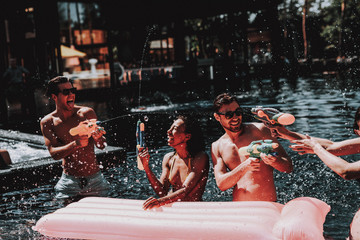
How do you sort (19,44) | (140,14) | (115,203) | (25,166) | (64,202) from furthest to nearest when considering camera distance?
(19,44) < (140,14) < (25,166) < (64,202) < (115,203)

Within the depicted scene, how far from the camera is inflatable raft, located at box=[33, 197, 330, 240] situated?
3307mm

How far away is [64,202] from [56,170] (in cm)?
176

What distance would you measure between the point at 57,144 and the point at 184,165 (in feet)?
4.72

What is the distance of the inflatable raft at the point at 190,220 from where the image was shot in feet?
10.8

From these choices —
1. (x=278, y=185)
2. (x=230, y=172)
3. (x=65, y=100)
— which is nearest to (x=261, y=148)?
(x=230, y=172)

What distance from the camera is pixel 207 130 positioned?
10.7 metres

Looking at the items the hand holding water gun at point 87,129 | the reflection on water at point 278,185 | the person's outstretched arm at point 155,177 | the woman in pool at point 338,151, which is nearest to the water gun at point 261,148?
the woman in pool at point 338,151

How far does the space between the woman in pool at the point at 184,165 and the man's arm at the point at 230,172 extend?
0.58 feet

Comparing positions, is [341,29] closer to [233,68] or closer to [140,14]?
[233,68]

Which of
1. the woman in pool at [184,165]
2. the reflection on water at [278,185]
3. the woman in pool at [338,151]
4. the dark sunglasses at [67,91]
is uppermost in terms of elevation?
the dark sunglasses at [67,91]

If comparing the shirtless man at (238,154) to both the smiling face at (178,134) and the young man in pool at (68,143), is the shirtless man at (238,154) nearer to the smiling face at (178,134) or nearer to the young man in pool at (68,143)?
the smiling face at (178,134)

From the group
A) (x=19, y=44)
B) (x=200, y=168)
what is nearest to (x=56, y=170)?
(x=200, y=168)

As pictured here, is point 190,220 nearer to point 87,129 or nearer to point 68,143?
point 87,129

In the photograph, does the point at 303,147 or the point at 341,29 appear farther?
the point at 341,29
